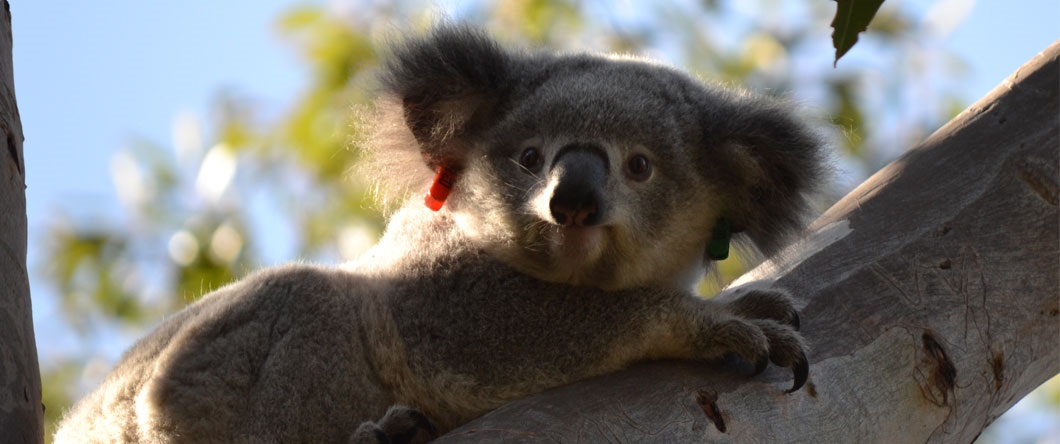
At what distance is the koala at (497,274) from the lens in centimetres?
273

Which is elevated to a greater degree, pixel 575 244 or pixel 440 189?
pixel 440 189

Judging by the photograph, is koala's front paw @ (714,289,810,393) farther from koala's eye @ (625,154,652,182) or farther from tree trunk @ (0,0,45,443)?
tree trunk @ (0,0,45,443)

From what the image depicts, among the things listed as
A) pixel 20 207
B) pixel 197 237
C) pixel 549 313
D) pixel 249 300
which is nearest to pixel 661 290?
pixel 549 313

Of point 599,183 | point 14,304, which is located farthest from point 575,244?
point 14,304

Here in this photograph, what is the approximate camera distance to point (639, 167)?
2953mm

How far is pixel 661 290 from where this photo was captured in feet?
9.63

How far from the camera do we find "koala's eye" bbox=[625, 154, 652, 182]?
2.94 metres

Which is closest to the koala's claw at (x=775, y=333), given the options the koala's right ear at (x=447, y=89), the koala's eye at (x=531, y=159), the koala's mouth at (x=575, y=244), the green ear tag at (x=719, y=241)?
the green ear tag at (x=719, y=241)

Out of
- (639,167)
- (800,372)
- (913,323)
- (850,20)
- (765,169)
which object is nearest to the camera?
(850,20)

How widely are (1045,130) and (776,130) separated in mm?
697

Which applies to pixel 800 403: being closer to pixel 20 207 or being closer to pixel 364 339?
pixel 364 339

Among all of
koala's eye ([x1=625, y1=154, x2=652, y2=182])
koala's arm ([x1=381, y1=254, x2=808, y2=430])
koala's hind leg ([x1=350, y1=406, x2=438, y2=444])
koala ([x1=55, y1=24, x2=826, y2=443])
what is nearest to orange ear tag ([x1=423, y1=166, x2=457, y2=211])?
koala ([x1=55, y1=24, x2=826, y2=443])

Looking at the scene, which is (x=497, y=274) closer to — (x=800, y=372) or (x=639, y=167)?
(x=639, y=167)

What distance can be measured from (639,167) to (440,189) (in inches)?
24.3
